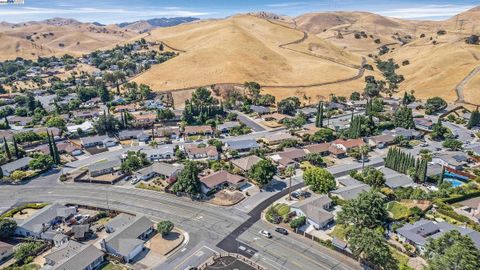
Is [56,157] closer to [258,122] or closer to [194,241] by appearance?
[194,241]

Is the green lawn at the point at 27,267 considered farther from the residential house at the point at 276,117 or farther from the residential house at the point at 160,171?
the residential house at the point at 276,117

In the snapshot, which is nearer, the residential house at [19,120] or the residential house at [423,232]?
the residential house at [423,232]

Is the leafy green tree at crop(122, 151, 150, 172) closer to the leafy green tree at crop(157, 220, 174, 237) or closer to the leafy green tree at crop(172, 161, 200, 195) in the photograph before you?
the leafy green tree at crop(172, 161, 200, 195)

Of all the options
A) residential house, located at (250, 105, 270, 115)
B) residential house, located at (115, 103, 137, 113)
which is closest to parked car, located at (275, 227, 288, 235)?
residential house, located at (250, 105, 270, 115)

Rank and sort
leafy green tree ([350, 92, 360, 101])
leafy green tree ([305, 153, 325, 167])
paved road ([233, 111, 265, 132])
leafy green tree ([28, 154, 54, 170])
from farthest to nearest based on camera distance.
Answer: leafy green tree ([350, 92, 360, 101])
paved road ([233, 111, 265, 132])
leafy green tree ([305, 153, 325, 167])
leafy green tree ([28, 154, 54, 170])

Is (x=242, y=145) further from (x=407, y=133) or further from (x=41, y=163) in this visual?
(x=41, y=163)

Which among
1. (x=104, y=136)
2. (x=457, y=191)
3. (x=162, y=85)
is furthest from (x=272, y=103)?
(x=457, y=191)

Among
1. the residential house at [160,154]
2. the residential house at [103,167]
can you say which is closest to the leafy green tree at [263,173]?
the residential house at [160,154]
